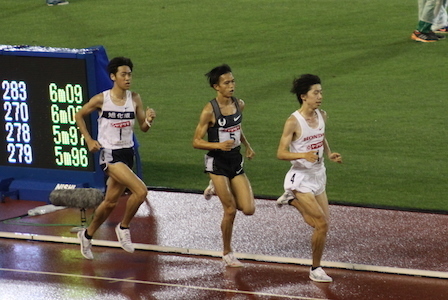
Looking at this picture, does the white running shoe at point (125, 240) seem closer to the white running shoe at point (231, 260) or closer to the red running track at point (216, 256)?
the red running track at point (216, 256)

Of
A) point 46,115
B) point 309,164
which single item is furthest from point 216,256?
point 46,115

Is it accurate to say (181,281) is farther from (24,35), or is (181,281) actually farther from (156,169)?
(24,35)

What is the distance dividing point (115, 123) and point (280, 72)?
10085 millimetres

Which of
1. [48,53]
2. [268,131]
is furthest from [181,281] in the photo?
[268,131]

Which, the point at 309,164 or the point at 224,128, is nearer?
the point at 309,164

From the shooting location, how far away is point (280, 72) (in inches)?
810

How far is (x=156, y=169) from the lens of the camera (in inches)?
582

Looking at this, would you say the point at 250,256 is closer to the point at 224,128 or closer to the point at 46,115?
the point at 224,128

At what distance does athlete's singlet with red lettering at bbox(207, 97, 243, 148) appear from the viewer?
34.2 feet

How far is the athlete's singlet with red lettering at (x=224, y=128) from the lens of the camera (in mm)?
10422

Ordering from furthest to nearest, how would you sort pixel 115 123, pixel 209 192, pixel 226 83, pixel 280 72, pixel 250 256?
1. pixel 280 72
2. pixel 209 192
3. pixel 115 123
4. pixel 250 256
5. pixel 226 83

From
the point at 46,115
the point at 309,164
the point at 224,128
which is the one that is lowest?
the point at 46,115

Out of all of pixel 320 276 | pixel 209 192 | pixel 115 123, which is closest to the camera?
pixel 320 276

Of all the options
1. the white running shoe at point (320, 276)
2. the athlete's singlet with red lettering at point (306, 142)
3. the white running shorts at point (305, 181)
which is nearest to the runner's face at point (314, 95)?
the athlete's singlet with red lettering at point (306, 142)
